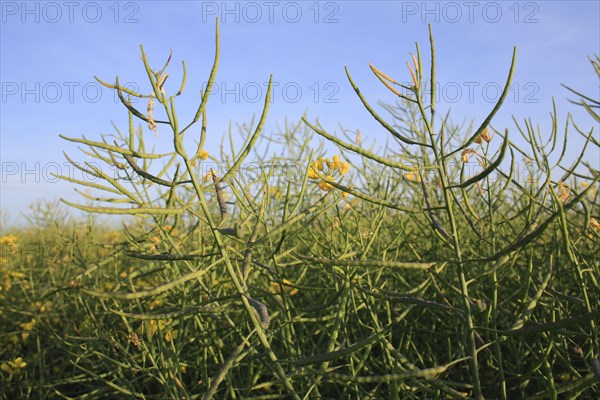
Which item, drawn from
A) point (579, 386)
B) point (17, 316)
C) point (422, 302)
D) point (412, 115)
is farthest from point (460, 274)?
point (17, 316)

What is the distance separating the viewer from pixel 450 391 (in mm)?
927

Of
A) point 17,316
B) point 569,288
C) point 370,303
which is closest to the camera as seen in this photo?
point 370,303

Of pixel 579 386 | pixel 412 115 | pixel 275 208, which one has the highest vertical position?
pixel 412 115

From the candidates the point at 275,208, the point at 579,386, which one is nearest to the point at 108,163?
the point at 579,386

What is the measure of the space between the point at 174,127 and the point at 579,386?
31.7 inches

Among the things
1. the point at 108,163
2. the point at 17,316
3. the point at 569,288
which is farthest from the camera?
the point at 17,316

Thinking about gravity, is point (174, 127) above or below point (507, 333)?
above

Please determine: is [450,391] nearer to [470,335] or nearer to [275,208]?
[470,335]

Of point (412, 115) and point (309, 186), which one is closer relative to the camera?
point (412, 115)

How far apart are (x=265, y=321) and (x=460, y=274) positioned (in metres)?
0.34

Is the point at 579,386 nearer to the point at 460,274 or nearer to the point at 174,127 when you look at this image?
the point at 460,274

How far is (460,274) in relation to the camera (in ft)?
3.05

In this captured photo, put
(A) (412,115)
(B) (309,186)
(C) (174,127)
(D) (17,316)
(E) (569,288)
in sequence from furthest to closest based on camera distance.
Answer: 1. (D) (17,316)
2. (B) (309,186)
3. (A) (412,115)
4. (E) (569,288)
5. (C) (174,127)

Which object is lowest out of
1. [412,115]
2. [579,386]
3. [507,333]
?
[579,386]
